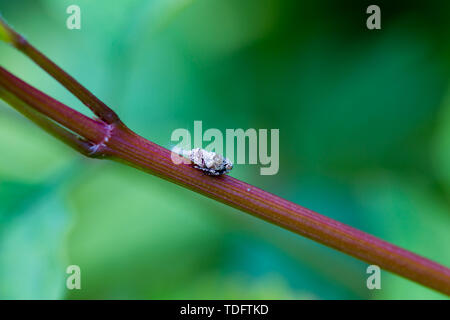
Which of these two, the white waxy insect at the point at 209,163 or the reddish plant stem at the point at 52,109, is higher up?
the reddish plant stem at the point at 52,109

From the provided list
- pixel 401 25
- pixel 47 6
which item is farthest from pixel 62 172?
pixel 401 25

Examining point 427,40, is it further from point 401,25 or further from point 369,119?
point 369,119

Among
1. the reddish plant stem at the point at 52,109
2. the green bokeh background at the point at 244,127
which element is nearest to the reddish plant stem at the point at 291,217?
the reddish plant stem at the point at 52,109

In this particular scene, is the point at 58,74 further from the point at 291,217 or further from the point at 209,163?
the point at 291,217

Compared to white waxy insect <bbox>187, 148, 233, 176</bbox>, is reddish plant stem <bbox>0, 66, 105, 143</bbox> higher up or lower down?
higher up

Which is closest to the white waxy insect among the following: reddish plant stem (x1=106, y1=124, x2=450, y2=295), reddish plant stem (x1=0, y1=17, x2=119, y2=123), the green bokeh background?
reddish plant stem (x1=106, y1=124, x2=450, y2=295)

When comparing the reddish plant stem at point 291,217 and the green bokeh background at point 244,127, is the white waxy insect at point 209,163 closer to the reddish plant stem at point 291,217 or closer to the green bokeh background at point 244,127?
the reddish plant stem at point 291,217

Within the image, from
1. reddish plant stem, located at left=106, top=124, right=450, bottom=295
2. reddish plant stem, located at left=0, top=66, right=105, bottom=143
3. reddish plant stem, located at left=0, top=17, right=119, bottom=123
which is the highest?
reddish plant stem, located at left=0, top=17, right=119, bottom=123

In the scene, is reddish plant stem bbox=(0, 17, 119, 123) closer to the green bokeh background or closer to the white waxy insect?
the white waxy insect
